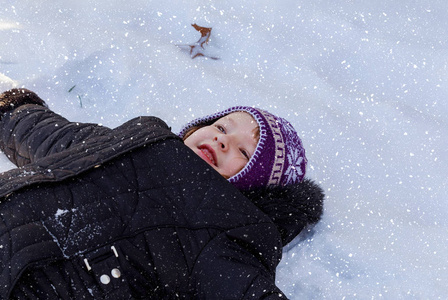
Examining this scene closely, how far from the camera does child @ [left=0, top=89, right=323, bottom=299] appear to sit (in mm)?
1175

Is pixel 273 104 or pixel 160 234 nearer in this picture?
pixel 160 234

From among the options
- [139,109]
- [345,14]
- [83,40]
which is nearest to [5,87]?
[83,40]

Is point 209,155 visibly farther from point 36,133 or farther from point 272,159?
point 36,133

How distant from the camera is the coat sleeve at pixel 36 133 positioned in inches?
64.1

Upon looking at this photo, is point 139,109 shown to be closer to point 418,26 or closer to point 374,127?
point 374,127

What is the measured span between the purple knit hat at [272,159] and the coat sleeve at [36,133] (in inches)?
20.7

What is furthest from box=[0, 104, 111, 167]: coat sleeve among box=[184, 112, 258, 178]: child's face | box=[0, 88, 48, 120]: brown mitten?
box=[184, 112, 258, 178]: child's face

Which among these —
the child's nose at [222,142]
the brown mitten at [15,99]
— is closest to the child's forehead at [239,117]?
the child's nose at [222,142]

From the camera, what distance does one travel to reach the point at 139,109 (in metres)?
2.03

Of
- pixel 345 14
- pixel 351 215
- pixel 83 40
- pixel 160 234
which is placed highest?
pixel 345 14

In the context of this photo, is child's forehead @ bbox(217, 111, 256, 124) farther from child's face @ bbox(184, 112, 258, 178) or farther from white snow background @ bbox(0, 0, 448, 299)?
white snow background @ bbox(0, 0, 448, 299)

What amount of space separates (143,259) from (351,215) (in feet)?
3.00

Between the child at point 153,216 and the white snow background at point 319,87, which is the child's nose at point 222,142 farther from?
the white snow background at point 319,87

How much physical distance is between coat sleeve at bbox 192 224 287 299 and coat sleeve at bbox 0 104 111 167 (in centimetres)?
62
